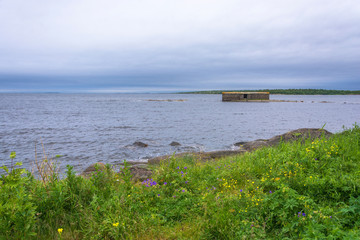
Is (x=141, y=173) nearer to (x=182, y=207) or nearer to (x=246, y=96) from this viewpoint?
(x=182, y=207)

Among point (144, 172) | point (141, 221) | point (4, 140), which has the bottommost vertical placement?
point (4, 140)

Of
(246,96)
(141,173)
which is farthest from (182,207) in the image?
(246,96)

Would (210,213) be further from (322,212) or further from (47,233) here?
(47,233)

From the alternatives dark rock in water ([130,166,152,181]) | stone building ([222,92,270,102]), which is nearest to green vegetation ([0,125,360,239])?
dark rock in water ([130,166,152,181])

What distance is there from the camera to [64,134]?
25.7m

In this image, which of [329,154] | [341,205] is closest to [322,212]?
[341,205]

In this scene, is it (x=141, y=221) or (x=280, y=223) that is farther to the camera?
(x=141, y=221)

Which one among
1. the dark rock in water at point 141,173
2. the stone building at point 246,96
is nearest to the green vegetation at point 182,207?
the dark rock in water at point 141,173

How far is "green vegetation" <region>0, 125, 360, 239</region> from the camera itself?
3.71 metres

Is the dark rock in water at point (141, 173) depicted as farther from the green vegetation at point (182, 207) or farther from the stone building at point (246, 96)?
the stone building at point (246, 96)

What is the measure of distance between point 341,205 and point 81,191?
16.9ft

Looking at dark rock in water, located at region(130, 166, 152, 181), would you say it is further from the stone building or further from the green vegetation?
the stone building

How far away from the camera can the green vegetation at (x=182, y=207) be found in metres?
3.71

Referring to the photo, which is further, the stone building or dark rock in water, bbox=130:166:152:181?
the stone building
